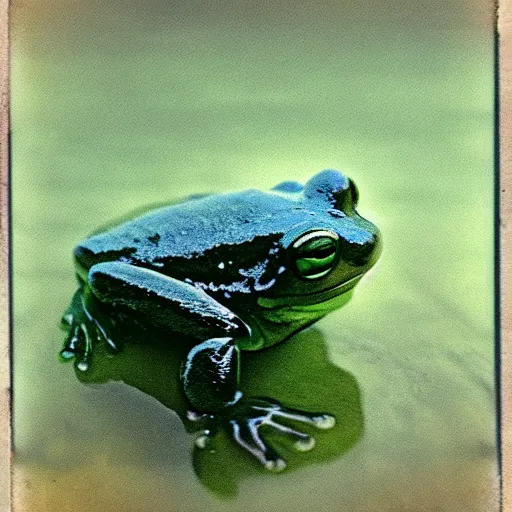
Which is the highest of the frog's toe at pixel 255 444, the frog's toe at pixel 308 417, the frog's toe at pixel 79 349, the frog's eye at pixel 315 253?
the frog's eye at pixel 315 253

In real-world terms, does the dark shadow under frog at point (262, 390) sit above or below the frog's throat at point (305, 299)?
below

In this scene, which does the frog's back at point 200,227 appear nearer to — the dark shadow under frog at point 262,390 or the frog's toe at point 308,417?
the dark shadow under frog at point 262,390

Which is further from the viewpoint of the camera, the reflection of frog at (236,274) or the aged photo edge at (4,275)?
the aged photo edge at (4,275)

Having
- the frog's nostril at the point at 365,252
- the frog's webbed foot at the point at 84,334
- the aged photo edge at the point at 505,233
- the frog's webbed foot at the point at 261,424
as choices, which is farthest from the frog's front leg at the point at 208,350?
the aged photo edge at the point at 505,233

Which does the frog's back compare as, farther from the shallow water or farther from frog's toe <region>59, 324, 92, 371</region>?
frog's toe <region>59, 324, 92, 371</region>

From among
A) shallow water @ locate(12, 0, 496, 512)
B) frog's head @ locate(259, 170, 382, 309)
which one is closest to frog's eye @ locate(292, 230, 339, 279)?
frog's head @ locate(259, 170, 382, 309)

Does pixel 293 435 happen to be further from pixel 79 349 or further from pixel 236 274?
pixel 79 349
